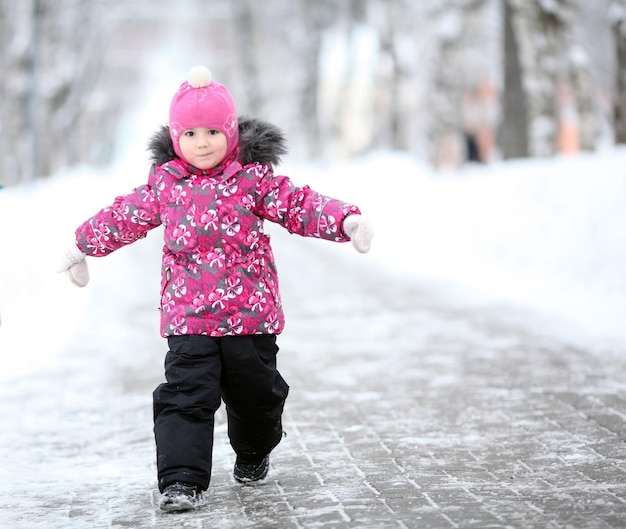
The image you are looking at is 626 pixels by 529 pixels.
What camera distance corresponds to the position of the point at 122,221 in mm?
4891

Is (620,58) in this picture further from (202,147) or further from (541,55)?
(202,147)

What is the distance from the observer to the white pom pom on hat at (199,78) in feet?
16.0

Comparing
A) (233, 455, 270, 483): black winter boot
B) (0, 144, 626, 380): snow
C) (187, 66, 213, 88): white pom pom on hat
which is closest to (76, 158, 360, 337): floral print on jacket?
(187, 66, 213, 88): white pom pom on hat

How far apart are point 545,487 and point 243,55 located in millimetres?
46068

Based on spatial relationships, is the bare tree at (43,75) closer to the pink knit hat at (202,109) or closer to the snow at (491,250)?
the snow at (491,250)

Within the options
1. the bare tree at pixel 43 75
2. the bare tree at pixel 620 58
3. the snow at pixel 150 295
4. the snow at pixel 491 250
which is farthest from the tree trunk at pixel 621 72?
the bare tree at pixel 43 75

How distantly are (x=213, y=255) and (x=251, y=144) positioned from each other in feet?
1.58

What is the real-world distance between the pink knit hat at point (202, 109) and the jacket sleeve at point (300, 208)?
206 mm

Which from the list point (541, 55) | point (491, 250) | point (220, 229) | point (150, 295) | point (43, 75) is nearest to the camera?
point (220, 229)

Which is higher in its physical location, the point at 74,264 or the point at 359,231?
the point at 359,231

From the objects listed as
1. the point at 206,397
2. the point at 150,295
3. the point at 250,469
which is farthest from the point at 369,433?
the point at 150,295

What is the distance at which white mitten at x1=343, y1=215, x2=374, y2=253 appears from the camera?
15.1ft

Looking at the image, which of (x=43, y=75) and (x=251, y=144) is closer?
(x=251, y=144)

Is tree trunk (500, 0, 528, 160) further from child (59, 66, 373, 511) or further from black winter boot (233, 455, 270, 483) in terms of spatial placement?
black winter boot (233, 455, 270, 483)
